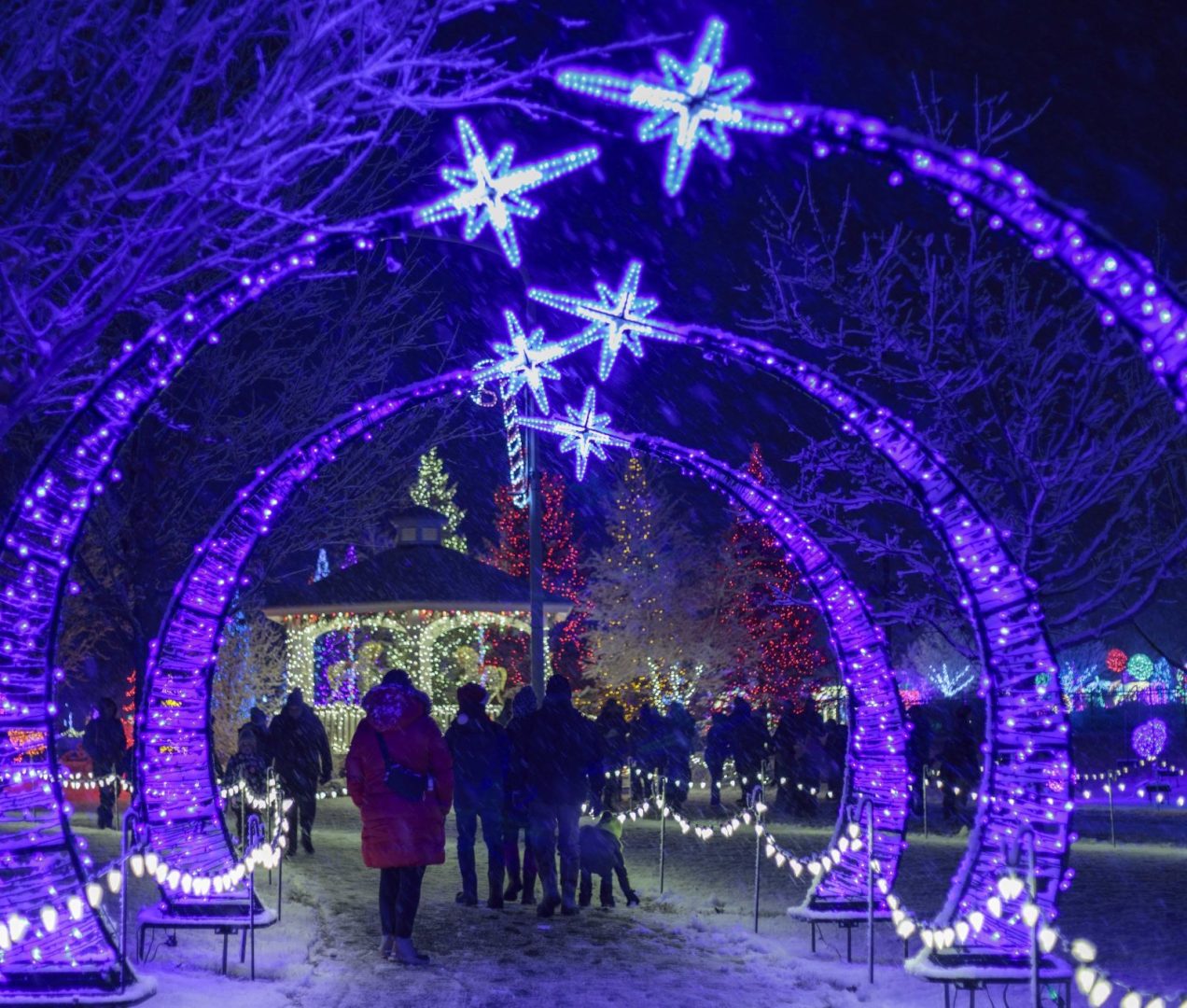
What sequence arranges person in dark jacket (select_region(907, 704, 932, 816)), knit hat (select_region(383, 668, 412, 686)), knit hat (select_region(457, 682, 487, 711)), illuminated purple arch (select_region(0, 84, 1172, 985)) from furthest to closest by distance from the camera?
person in dark jacket (select_region(907, 704, 932, 816)) < knit hat (select_region(457, 682, 487, 711)) < knit hat (select_region(383, 668, 412, 686)) < illuminated purple arch (select_region(0, 84, 1172, 985))

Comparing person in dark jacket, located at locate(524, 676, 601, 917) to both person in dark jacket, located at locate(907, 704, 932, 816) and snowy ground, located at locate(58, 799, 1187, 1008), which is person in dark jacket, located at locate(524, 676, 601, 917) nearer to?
snowy ground, located at locate(58, 799, 1187, 1008)

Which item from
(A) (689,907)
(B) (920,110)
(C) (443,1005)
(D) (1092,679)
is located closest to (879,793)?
(A) (689,907)

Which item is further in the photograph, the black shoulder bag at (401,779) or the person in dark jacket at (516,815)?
the person in dark jacket at (516,815)

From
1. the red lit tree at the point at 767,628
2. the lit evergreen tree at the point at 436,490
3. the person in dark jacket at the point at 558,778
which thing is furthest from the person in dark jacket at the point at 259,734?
the lit evergreen tree at the point at 436,490

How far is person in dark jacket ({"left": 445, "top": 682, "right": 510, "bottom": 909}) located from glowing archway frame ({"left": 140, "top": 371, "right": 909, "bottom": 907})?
2.77 meters

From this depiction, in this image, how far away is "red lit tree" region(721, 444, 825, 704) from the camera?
42.6 meters

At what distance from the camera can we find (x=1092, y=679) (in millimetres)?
76125

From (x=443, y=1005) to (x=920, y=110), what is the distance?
1353cm

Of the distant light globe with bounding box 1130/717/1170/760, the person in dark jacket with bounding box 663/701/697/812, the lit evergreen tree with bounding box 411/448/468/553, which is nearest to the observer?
the person in dark jacket with bounding box 663/701/697/812

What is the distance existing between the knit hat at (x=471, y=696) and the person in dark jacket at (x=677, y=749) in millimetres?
10744

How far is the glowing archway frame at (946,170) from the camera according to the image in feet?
19.7

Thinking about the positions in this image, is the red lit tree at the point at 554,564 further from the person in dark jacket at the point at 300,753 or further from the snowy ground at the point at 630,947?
the snowy ground at the point at 630,947

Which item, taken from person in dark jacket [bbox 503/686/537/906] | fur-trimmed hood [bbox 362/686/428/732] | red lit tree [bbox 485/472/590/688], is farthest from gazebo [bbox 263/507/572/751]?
fur-trimmed hood [bbox 362/686/428/732]

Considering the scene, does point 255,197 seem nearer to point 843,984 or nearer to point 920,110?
point 843,984
